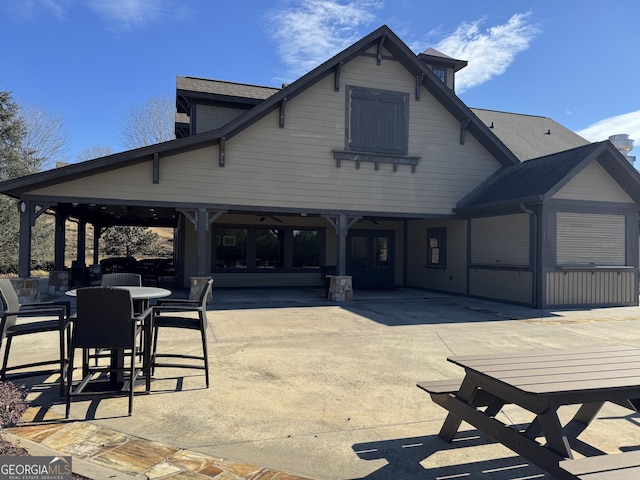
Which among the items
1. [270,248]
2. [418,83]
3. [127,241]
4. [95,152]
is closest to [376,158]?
[418,83]

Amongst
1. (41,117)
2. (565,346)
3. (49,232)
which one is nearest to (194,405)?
(565,346)

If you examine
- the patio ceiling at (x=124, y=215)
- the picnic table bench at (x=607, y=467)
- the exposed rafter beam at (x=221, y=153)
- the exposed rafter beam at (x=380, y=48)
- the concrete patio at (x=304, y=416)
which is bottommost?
the concrete patio at (x=304, y=416)

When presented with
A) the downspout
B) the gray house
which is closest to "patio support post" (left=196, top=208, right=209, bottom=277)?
the gray house

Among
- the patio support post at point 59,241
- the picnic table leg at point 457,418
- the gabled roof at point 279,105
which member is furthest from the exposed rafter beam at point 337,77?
the picnic table leg at point 457,418

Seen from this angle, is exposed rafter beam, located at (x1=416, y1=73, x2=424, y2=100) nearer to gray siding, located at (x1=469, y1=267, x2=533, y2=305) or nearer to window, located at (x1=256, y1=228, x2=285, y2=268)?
gray siding, located at (x1=469, y1=267, x2=533, y2=305)

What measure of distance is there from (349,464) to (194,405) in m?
1.69

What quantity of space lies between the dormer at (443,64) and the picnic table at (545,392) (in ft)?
52.4

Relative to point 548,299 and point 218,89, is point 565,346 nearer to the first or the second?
point 548,299

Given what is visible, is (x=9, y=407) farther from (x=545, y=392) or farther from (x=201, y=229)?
(x=201, y=229)

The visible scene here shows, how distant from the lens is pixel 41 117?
2947cm

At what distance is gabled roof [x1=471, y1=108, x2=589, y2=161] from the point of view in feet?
55.2

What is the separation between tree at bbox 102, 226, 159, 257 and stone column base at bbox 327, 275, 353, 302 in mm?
18246

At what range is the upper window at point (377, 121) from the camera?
41.1 feet

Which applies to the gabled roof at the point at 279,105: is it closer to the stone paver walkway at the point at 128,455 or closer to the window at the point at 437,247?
the window at the point at 437,247
